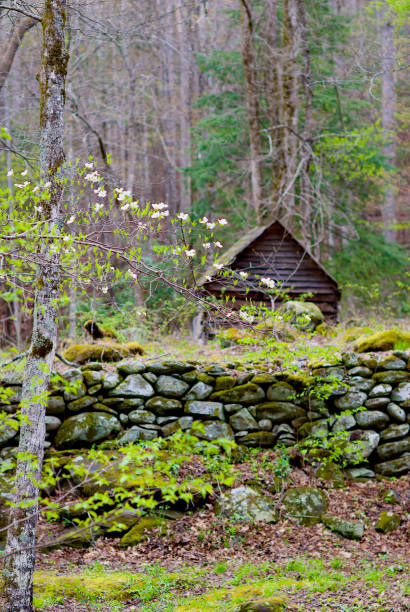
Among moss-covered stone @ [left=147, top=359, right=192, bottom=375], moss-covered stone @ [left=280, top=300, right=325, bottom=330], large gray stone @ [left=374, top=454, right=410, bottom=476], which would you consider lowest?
large gray stone @ [left=374, top=454, right=410, bottom=476]

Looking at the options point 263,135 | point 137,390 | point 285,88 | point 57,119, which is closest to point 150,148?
point 263,135

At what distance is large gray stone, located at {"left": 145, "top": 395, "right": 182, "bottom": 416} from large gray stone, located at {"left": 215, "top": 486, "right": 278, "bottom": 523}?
4.23ft

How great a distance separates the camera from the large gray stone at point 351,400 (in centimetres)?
746

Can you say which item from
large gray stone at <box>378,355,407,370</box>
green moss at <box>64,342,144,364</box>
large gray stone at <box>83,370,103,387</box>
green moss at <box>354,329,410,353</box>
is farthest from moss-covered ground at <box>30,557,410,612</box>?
green moss at <box>354,329,410,353</box>

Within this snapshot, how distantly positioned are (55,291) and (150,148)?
872 inches

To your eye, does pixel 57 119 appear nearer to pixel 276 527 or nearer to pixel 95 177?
pixel 95 177

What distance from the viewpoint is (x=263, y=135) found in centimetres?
1527

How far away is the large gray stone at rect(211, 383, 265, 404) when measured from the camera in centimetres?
746

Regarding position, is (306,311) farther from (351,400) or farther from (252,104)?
(252,104)

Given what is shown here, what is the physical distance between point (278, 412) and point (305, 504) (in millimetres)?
1275

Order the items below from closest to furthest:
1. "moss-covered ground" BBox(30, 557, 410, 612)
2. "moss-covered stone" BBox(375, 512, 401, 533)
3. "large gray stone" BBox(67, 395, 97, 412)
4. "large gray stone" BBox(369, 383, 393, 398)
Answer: "moss-covered ground" BBox(30, 557, 410, 612), "moss-covered stone" BBox(375, 512, 401, 533), "large gray stone" BBox(67, 395, 97, 412), "large gray stone" BBox(369, 383, 393, 398)

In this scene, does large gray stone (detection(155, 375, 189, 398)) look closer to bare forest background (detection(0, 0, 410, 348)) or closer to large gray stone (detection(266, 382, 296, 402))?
large gray stone (detection(266, 382, 296, 402))

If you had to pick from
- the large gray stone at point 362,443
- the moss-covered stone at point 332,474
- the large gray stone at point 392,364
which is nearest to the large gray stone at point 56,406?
the moss-covered stone at point 332,474

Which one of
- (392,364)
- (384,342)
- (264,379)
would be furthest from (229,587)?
(384,342)
